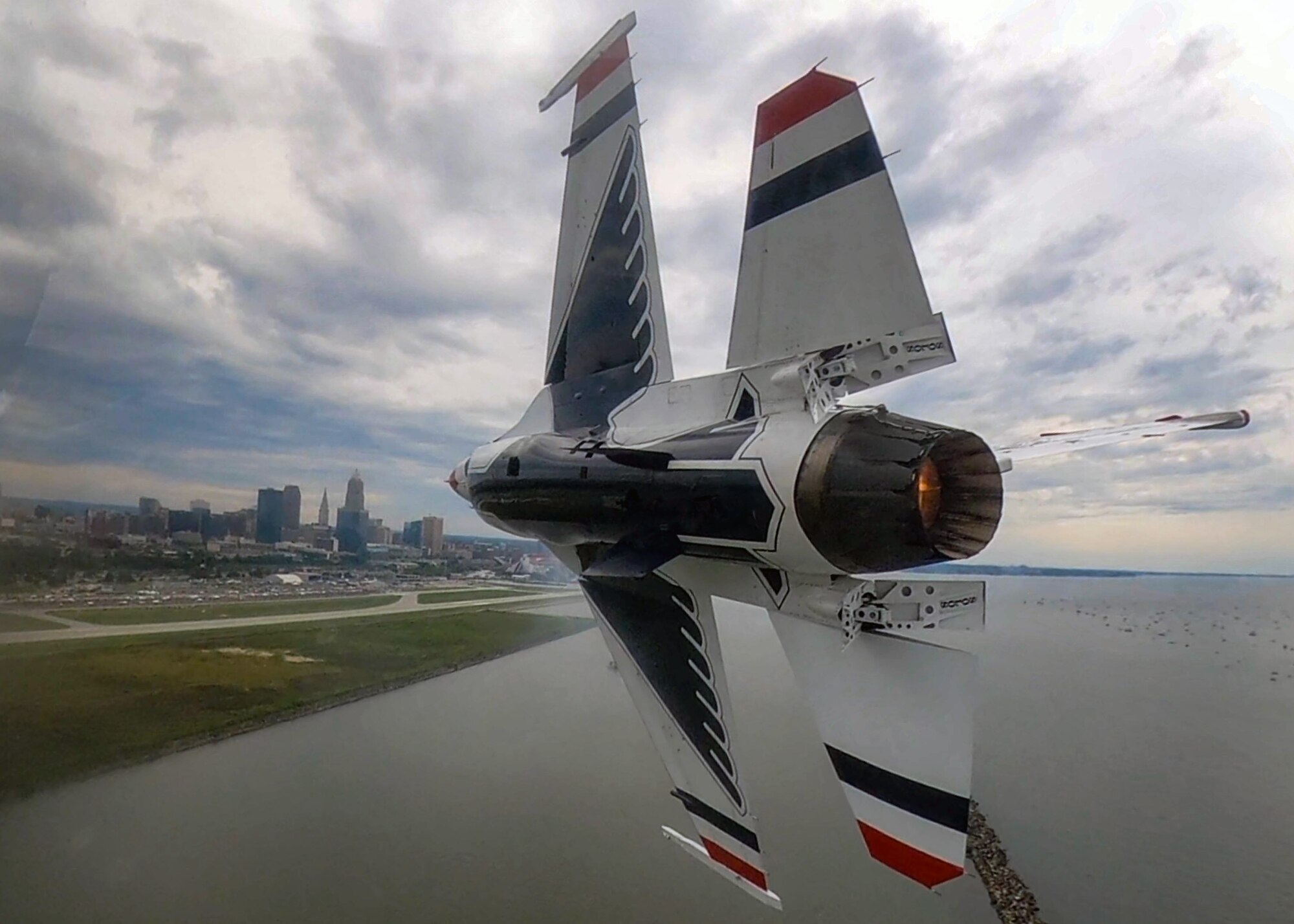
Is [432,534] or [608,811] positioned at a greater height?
[432,534]

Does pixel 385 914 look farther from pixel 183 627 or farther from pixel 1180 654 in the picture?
pixel 1180 654

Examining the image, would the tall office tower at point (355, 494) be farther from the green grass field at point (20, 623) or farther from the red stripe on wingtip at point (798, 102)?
the red stripe on wingtip at point (798, 102)

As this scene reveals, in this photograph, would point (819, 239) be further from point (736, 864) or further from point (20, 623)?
point (20, 623)

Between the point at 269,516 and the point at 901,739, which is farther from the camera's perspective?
the point at 269,516

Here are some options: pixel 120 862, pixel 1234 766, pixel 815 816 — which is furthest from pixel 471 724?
pixel 1234 766

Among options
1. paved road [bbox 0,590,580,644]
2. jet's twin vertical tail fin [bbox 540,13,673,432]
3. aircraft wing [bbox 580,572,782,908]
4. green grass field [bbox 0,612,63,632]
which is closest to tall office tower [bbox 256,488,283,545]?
paved road [bbox 0,590,580,644]

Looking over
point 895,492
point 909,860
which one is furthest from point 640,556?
point 909,860
